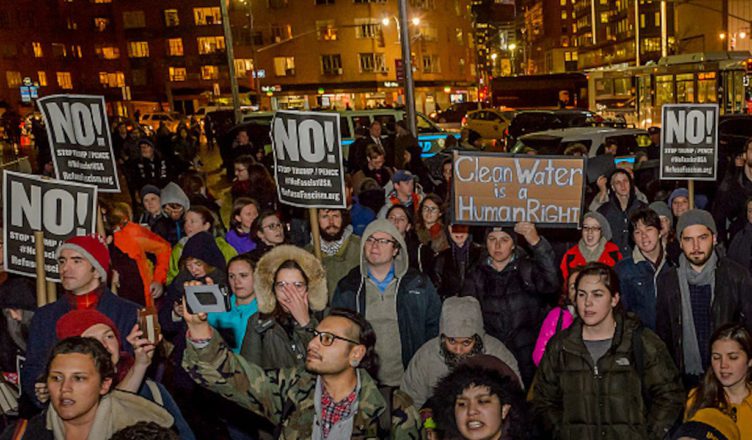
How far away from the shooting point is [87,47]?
251 ft

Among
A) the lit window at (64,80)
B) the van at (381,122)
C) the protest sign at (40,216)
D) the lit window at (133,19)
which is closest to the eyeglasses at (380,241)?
the protest sign at (40,216)

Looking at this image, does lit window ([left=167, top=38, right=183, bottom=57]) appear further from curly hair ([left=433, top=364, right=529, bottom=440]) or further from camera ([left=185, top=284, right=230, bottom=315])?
curly hair ([left=433, top=364, right=529, bottom=440])

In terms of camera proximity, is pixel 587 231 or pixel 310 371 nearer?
pixel 310 371

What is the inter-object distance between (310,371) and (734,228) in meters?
5.91

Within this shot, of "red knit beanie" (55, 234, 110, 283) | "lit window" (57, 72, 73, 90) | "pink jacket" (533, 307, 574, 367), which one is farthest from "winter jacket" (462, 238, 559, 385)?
"lit window" (57, 72, 73, 90)

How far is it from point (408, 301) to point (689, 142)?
12.6ft

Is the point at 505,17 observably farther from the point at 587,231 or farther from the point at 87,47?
the point at 587,231

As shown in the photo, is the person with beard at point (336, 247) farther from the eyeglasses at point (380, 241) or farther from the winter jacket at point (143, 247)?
the winter jacket at point (143, 247)

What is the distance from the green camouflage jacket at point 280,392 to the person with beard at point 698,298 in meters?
2.60

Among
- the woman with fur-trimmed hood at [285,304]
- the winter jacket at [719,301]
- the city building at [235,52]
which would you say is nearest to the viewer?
the woman with fur-trimmed hood at [285,304]

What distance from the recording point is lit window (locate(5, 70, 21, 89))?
67.8 m

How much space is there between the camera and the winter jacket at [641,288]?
551 centimetres

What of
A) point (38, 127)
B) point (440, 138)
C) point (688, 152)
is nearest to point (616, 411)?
point (688, 152)

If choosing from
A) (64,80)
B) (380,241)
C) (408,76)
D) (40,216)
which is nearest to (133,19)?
(64,80)
